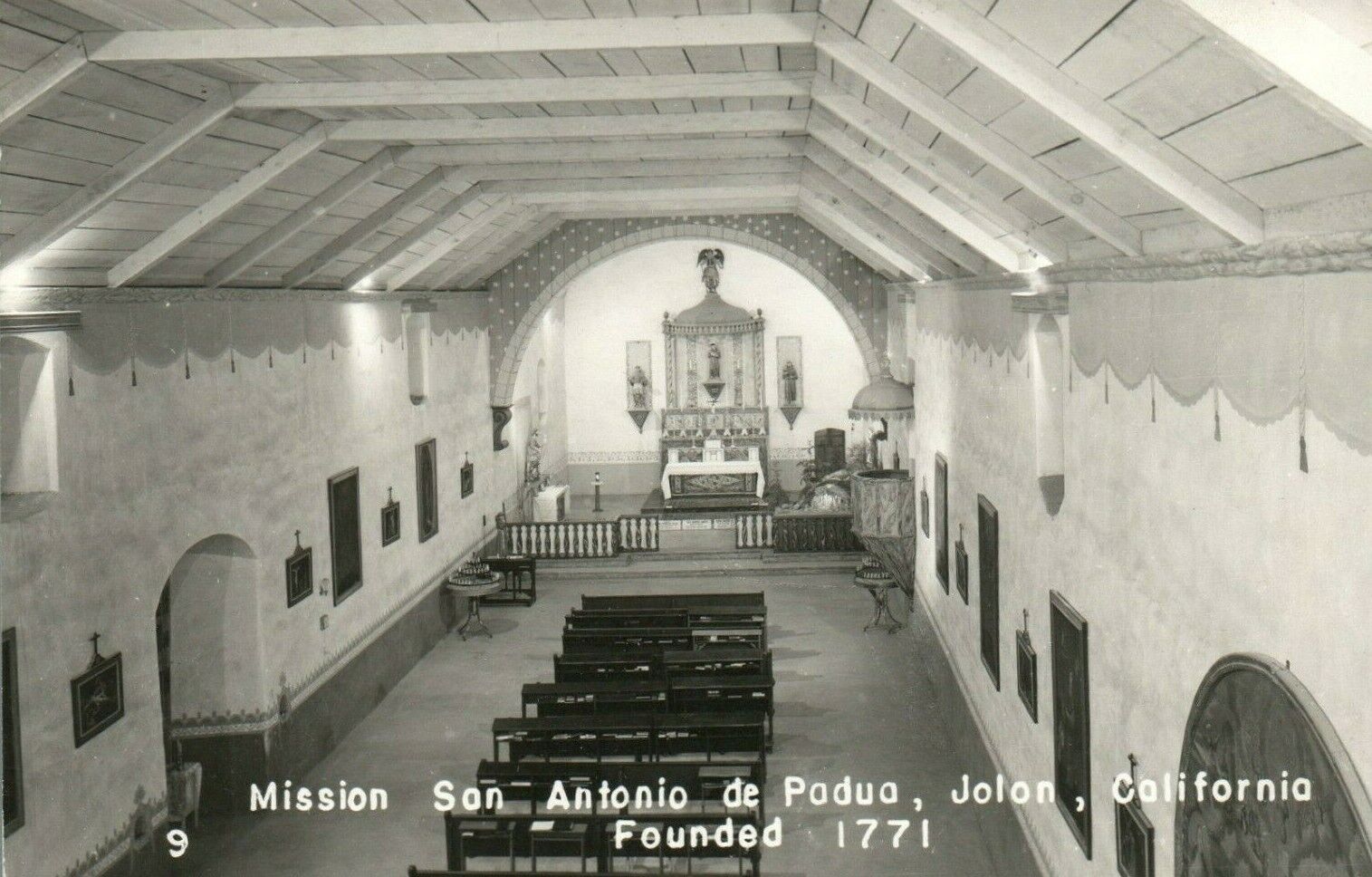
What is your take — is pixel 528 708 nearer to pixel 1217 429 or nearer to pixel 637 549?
pixel 637 549

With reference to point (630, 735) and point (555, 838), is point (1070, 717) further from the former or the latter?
point (630, 735)

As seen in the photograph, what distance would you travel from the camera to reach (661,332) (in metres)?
24.5

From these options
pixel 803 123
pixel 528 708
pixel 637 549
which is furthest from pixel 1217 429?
pixel 637 549

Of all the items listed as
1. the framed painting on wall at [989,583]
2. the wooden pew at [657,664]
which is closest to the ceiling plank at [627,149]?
the framed painting on wall at [989,583]

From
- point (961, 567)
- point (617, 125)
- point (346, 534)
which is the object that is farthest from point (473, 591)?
point (617, 125)

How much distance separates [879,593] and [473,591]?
4.98 meters

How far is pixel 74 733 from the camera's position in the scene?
7.62 metres

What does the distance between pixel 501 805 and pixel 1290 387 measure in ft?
24.4

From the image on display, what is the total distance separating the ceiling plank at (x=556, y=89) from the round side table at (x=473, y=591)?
30.4 feet

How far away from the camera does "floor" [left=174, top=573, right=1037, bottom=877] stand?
29.9 feet

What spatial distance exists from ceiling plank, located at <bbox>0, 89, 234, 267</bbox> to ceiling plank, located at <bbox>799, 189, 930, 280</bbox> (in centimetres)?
731

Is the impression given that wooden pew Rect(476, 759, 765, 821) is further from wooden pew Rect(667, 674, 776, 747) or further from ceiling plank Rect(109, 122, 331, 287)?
ceiling plank Rect(109, 122, 331, 287)

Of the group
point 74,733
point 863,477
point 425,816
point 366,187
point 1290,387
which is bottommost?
point 425,816

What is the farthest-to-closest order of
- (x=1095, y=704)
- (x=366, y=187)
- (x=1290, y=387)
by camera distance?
(x=366, y=187) < (x=1095, y=704) < (x=1290, y=387)
